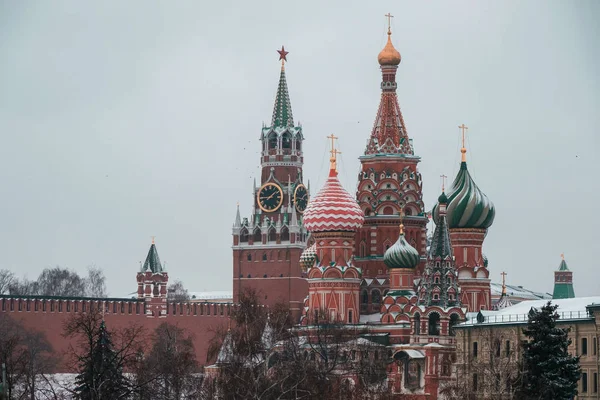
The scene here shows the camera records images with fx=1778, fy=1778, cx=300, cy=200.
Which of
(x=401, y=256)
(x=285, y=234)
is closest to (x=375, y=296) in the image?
(x=401, y=256)

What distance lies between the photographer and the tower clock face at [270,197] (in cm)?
8356

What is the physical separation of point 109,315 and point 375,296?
1800cm

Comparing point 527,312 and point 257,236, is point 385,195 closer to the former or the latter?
point 527,312

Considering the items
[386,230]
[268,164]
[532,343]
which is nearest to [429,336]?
[386,230]

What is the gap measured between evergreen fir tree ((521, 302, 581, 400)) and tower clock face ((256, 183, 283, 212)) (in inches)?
1610

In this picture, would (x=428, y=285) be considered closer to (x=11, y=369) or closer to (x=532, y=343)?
(x=532, y=343)

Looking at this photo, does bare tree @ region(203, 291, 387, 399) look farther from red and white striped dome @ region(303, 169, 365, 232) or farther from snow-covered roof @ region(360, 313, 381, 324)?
red and white striped dome @ region(303, 169, 365, 232)

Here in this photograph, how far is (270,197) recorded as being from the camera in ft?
275

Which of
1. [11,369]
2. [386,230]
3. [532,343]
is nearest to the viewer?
[11,369]

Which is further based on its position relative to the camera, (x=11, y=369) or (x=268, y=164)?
(x=268, y=164)

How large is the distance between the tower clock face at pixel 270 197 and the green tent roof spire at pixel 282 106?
9.68ft

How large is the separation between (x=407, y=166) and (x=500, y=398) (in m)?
22.9

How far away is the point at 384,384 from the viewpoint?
5094 cm

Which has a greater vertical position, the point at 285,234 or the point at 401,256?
the point at 285,234
